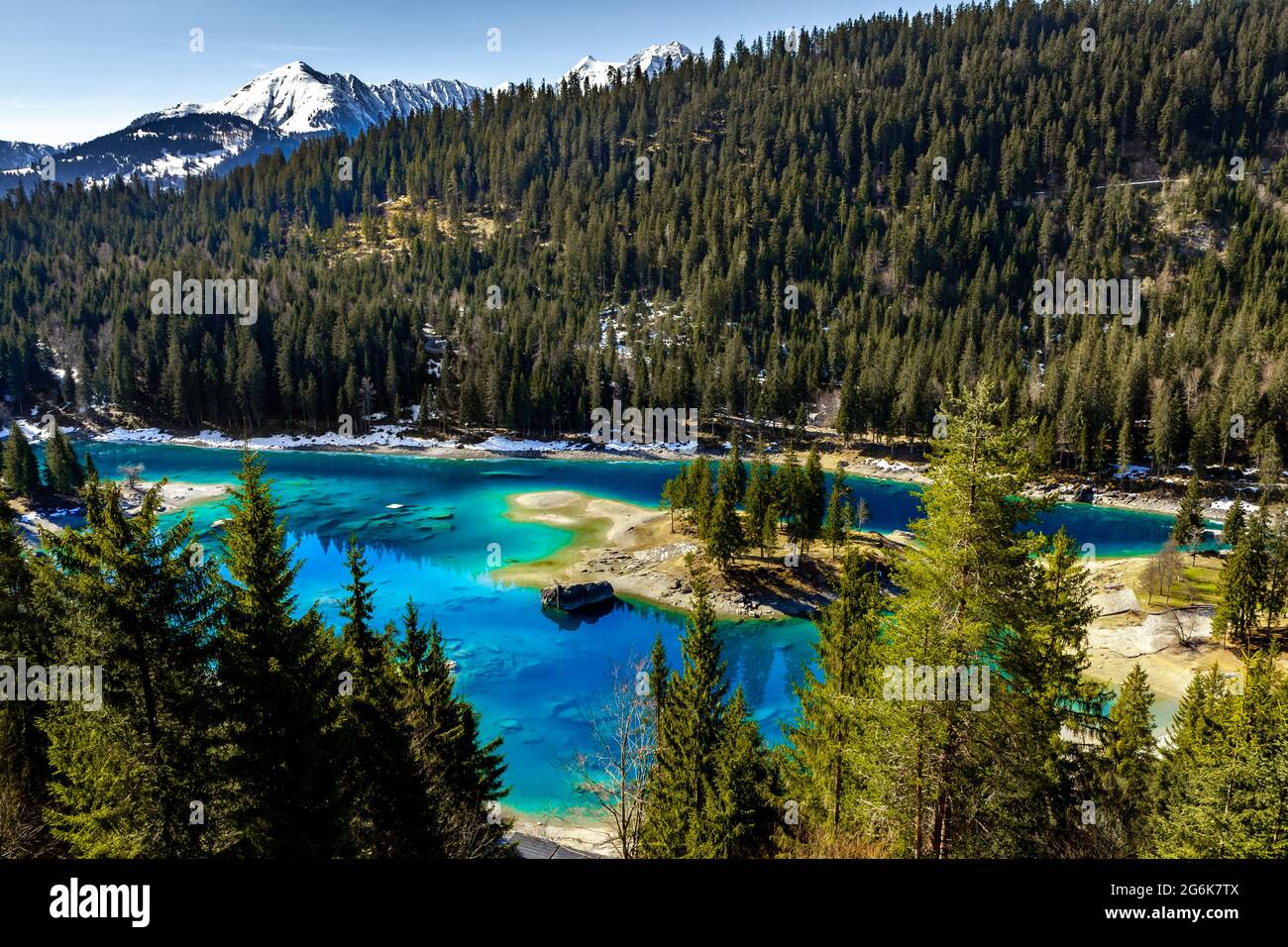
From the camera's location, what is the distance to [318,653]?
16.8m

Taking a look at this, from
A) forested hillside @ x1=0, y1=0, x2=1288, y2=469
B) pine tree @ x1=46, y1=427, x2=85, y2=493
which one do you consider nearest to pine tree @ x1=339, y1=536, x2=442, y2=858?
pine tree @ x1=46, y1=427, x2=85, y2=493

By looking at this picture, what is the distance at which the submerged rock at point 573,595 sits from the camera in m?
54.4

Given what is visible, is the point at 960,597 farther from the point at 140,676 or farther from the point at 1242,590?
the point at 1242,590

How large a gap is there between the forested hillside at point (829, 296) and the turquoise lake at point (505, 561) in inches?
657

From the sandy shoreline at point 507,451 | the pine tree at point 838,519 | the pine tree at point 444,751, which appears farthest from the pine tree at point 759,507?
the sandy shoreline at point 507,451

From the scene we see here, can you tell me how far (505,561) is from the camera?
213ft

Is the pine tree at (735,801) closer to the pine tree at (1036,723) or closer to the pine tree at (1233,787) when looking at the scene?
the pine tree at (1036,723)

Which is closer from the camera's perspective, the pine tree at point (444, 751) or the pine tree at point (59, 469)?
the pine tree at point (444, 751)

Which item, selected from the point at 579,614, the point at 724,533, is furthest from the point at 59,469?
the point at 724,533

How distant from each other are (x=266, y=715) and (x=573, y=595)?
3974 centimetres

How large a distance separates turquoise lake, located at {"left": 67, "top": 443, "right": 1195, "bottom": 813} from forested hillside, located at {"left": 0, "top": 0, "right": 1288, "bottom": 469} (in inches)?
657

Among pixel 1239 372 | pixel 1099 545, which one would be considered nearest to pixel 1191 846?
pixel 1099 545

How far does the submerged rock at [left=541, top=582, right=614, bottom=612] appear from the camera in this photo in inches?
2141
